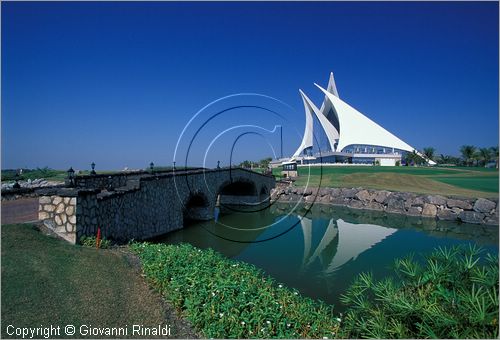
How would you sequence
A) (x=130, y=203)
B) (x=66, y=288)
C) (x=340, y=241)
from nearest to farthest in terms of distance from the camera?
(x=66, y=288), (x=130, y=203), (x=340, y=241)

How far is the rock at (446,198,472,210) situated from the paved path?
26680 mm

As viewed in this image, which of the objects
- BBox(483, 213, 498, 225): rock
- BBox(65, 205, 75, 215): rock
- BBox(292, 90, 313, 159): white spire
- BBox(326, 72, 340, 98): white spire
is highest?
BBox(326, 72, 340, 98): white spire

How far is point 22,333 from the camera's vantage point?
4.20m

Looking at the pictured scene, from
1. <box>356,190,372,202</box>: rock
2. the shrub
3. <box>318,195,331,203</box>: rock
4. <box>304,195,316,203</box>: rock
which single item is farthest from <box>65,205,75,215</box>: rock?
<box>318,195,331,203</box>: rock

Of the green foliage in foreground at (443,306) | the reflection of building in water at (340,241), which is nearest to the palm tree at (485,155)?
the reflection of building in water at (340,241)

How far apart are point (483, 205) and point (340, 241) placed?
13260 mm

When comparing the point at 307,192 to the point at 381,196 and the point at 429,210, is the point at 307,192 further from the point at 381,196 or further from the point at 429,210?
the point at 429,210

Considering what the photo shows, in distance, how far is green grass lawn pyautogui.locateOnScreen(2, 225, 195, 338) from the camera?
4648 mm

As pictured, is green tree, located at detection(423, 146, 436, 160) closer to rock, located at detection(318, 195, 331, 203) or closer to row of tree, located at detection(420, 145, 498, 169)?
row of tree, located at detection(420, 145, 498, 169)

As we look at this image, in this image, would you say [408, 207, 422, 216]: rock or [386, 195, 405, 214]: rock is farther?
[386, 195, 405, 214]: rock

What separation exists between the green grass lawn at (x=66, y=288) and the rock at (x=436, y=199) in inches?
998

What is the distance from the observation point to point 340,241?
57.7 ft

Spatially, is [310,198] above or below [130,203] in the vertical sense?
below

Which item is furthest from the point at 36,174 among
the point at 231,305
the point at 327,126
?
the point at 327,126
